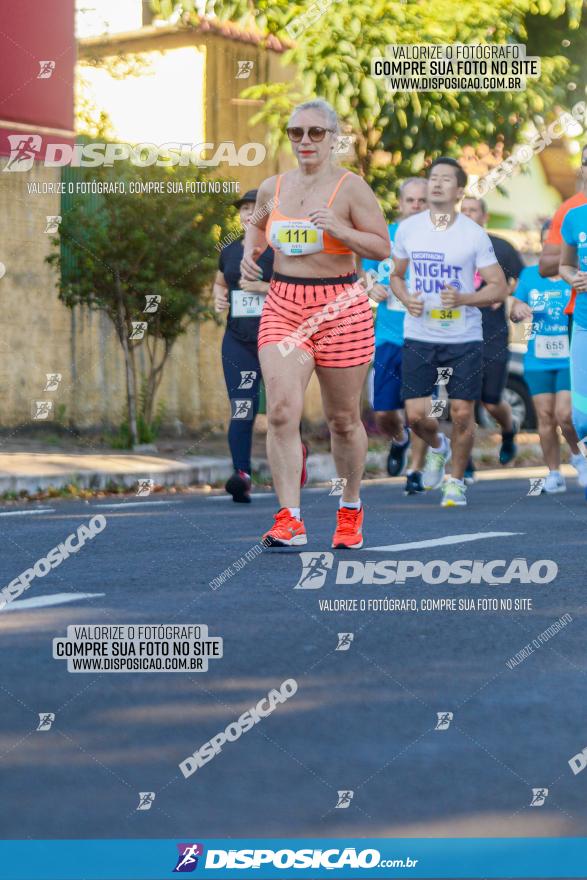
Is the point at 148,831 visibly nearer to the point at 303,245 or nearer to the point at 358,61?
the point at 303,245

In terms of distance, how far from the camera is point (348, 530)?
8.32 m

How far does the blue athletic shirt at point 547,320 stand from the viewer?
1254 cm

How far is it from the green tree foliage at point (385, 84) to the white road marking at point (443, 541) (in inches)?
410

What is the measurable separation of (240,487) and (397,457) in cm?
335

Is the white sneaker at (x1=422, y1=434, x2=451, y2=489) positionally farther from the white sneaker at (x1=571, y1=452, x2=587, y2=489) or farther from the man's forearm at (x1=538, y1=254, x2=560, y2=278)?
the man's forearm at (x1=538, y1=254, x2=560, y2=278)

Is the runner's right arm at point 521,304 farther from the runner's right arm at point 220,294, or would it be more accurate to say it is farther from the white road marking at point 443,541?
the white road marking at point 443,541

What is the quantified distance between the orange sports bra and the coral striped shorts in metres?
0.13

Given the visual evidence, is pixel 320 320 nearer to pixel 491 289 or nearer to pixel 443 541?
pixel 443 541

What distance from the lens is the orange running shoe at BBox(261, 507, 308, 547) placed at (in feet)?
26.3

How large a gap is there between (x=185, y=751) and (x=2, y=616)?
6.39 feet

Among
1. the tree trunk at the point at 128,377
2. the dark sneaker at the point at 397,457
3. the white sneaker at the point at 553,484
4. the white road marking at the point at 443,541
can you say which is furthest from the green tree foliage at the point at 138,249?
the white road marking at the point at 443,541

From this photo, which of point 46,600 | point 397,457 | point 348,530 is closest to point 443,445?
point 397,457

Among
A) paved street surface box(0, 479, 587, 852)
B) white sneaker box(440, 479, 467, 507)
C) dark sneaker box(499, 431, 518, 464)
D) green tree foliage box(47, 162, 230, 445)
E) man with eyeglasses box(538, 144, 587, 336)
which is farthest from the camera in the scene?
green tree foliage box(47, 162, 230, 445)

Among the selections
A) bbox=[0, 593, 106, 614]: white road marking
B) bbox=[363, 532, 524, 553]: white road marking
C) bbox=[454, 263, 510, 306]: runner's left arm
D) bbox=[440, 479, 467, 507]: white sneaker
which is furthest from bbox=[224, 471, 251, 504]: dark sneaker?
bbox=[0, 593, 106, 614]: white road marking
